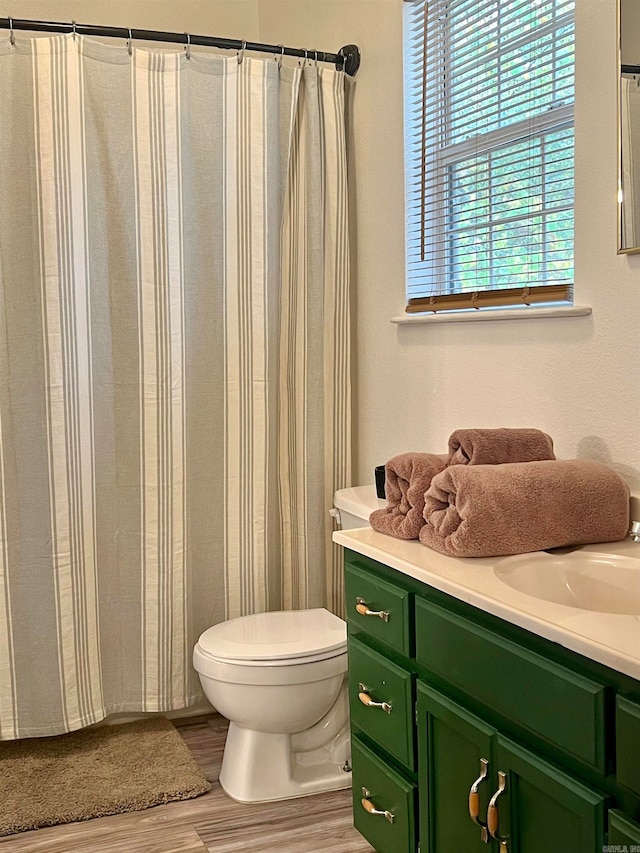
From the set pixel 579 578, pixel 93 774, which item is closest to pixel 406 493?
pixel 579 578

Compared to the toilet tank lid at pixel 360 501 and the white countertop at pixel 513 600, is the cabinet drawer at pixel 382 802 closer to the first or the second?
the white countertop at pixel 513 600

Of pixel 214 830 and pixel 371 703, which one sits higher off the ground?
pixel 371 703

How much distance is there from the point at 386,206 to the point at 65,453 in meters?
1.17

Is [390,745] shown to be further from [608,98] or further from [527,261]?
[608,98]

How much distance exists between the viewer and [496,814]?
143 centimetres

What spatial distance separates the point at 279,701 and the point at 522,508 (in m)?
0.98

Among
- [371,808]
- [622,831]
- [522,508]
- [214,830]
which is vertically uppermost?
[522,508]

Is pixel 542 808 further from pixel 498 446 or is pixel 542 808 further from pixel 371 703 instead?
pixel 498 446

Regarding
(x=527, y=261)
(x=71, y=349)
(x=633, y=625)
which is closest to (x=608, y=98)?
(x=527, y=261)

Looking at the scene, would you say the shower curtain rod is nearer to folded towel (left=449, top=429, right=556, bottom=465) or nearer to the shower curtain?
the shower curtain

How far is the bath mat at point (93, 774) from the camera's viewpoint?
2.33m

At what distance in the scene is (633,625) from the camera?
4.18 ft

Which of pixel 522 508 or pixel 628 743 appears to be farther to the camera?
pixel 522 508

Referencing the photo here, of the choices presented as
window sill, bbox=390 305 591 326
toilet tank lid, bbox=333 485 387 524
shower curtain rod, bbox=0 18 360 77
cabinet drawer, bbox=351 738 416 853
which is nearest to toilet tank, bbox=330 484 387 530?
toilet tank lid, bbox=333 485 387 524
